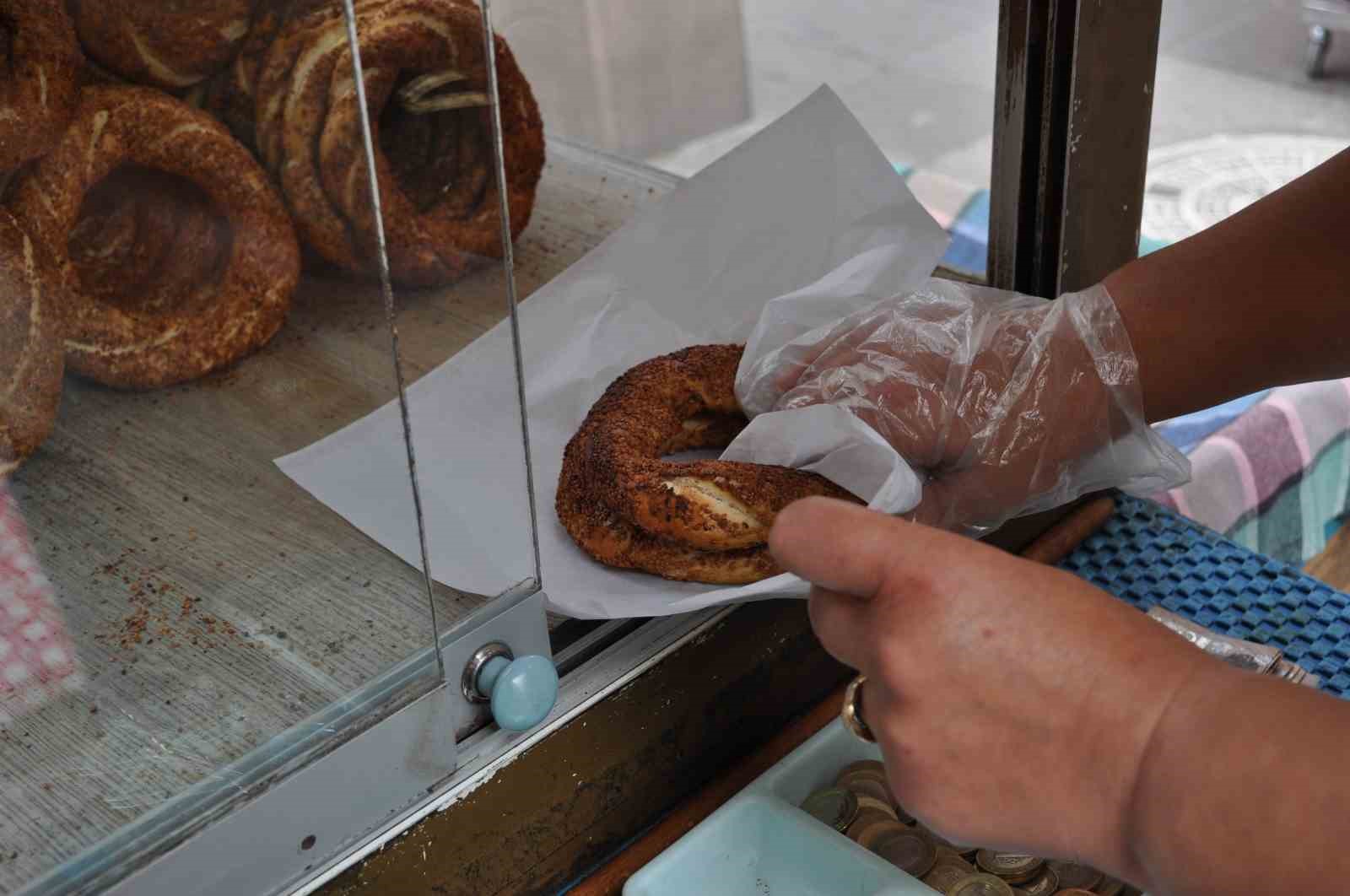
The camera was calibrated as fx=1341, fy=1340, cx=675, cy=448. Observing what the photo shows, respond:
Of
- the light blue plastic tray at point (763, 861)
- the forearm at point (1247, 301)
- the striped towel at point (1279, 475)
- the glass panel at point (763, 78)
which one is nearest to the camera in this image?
the light blue plastic tray at point (763, 861)

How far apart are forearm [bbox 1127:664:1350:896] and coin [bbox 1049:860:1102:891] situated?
26cm

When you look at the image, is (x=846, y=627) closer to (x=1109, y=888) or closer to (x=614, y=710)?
(x=614, y=710)

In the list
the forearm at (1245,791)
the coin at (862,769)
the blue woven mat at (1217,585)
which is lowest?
the blue woven mat at (1217,585)

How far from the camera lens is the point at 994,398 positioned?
877 mm

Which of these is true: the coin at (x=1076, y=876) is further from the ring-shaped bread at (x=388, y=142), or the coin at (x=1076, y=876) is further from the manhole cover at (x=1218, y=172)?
the manhole cover at (x=1218, y=172)

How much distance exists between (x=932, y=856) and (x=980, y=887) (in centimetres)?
3

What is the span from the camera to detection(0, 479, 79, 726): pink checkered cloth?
55 cm

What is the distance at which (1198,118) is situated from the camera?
2375mm

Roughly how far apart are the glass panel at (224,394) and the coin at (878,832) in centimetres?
25

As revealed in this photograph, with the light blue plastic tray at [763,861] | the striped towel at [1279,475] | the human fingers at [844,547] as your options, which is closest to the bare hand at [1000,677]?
the human fingers at [844,547]

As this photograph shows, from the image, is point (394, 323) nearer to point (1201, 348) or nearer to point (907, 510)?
point (907, 510)

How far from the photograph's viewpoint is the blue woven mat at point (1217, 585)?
0.89 meters

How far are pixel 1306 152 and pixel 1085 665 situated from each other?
2.08 m

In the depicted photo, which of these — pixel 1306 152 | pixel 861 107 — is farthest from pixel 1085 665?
pixel 1306 152
